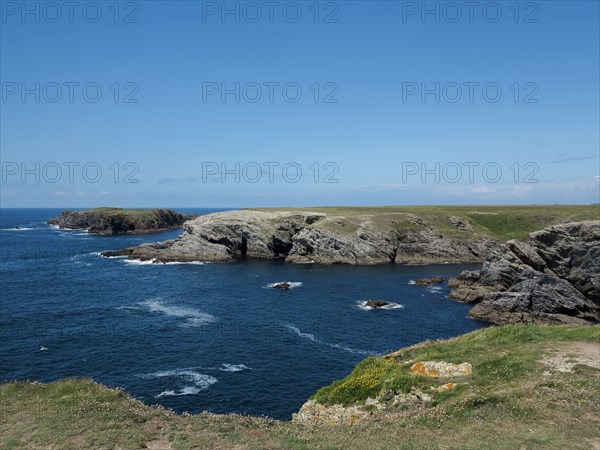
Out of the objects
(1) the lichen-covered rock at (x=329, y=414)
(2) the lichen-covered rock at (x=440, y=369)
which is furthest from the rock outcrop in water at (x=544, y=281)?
(1) the lichen-covered rock at (x=329, y=414)

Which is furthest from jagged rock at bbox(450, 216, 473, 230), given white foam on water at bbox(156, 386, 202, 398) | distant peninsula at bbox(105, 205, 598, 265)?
white foam on water at bbox(156, 386, 202, 398)

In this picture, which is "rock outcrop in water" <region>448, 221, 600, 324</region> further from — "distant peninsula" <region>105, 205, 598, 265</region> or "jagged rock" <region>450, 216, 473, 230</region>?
"jagged rock" <region>450, 216, 473, 230</region>

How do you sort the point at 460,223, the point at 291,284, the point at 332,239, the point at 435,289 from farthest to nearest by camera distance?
the point at 460,223 → the point at 332,239 → the point at 291,284 → the point at 435,289

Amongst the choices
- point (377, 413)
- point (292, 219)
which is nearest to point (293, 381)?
point (377, 413)

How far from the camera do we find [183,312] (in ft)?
229

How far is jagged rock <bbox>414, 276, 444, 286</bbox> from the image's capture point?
301 feet

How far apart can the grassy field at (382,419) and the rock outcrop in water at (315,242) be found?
93.8 m

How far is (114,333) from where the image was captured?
2303 inches

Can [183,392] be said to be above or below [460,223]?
below

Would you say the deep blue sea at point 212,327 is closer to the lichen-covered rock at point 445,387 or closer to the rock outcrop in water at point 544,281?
the rock outcrop in water at point 544,281

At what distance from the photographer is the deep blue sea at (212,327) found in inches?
1692

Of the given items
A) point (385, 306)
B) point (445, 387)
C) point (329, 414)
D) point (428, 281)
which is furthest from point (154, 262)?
point (445, 387)

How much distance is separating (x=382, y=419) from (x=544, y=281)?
60309 mm

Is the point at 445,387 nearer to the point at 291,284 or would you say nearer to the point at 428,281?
the point at 291,284
